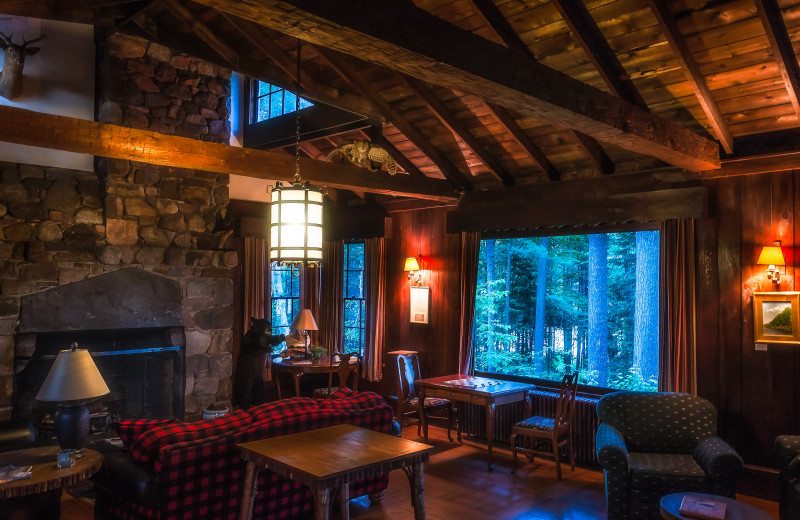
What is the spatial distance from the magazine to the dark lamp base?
227 millimetres

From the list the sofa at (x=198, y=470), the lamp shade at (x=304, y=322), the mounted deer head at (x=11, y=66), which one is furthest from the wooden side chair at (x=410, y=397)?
the mounted deer head at (x=11, y=66)

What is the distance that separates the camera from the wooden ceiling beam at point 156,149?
160 inches

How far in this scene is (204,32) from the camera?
251 inches

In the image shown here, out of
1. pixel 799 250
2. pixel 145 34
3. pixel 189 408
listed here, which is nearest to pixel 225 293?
pixel 189 408

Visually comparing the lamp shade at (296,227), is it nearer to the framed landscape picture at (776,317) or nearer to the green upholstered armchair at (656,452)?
the green upholstered armchair at (656,452)

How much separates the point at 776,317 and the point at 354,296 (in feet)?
17.9

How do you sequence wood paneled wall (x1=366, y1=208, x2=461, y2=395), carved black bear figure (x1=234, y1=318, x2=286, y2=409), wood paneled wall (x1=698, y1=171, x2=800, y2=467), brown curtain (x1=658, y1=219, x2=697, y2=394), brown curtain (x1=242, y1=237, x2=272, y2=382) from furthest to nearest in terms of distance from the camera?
brown curtain (x1=242, y1=237, x2=272, y2=382) → wood paneled wall (x1=366, y1=208, x2=461, y2=395) → carved black bear figure (x1=234, y1=318, x2=286, y2=409) → brown curtain (x1=658, y1=219, x2=697, y2=394) → wood paneled wall (x1=698, y1=171, x2=800, y2=467)

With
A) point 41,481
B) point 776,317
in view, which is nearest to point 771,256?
point 776,317

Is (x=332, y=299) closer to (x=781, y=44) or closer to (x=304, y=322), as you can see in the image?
(x=304, y=322)

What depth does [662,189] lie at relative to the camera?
563 cm

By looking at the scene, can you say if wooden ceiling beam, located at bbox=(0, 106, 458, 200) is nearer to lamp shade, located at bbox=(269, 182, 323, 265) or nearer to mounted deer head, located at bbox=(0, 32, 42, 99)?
lamp shade, located at bbox=(269, 182, 323, 265)

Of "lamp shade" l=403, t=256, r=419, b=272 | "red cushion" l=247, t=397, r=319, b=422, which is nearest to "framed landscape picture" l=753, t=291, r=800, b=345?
"red cushion" l=247, t=397, r=319, b=422

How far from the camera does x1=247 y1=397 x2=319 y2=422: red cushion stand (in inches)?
158

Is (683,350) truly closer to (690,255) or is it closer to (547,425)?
(690,255)
